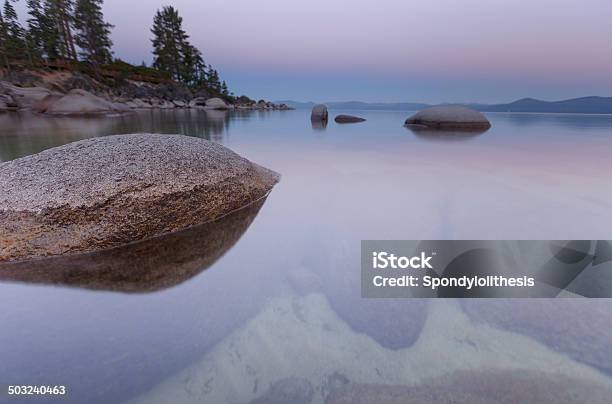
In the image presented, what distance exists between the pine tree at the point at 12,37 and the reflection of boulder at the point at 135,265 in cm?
4644

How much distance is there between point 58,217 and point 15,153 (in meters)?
5.73

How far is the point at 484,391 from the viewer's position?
137 cm

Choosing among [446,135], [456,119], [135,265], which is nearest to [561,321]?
[135,265]

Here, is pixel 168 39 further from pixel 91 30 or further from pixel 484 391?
pixel 484 391

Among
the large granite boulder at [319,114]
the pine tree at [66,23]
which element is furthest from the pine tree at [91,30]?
the large granite boulder at [319,114]

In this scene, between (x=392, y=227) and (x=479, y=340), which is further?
(x=392, y=227)

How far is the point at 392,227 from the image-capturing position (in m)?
3.15

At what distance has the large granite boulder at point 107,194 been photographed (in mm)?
2545

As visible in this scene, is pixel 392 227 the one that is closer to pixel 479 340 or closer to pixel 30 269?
pixel 479 340

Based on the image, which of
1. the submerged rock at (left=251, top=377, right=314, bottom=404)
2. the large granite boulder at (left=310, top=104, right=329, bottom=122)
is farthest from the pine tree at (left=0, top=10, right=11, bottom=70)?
the submerged rock at (left=251, top=377, right=314, bottom=404)

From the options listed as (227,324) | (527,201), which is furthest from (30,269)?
(527,201)

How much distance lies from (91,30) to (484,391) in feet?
177

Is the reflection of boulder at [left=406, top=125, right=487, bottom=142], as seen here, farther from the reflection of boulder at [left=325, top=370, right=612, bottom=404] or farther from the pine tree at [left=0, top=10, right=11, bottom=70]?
the pine tree at [left=0, top=10, right=11, bottom=70]

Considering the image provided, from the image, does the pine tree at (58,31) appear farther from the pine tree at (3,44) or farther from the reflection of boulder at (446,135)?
the reflection of boulder at (446,135)
